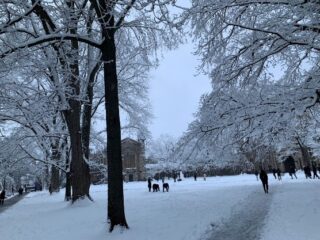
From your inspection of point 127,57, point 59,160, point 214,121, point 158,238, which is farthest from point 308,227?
point 59,160

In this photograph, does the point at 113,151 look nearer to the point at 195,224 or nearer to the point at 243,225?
the point at 195,224

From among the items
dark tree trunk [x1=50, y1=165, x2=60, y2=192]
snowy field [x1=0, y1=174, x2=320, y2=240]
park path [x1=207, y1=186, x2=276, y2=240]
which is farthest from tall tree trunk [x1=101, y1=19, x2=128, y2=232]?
dark tree trunk [x1=50, y1=165, x2=60, y2=192]

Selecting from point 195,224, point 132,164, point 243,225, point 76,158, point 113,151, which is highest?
point 132,164

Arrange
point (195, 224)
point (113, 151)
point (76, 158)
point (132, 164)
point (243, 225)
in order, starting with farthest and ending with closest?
point (132, 164), point (76, 158), point (243, 225), point (195, 224), point (113, 151)

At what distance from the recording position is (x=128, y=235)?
10.0 m

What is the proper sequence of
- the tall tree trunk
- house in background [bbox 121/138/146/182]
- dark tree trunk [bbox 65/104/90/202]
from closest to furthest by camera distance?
1. the tall tree trunk
2. dark tree trunk [bbox 65/104/90/202]
3. house in background [bbox 121/138/146/182]

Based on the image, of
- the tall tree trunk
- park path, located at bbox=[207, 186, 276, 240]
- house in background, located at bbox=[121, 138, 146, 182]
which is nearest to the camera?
park path, located at bbox=[207, 186, 276, 240]

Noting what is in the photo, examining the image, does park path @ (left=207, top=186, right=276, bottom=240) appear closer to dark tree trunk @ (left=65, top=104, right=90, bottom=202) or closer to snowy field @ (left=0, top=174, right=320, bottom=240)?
snowy field @ (left=0, top=174, right=320, bottom=240)

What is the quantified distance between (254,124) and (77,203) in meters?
8.97

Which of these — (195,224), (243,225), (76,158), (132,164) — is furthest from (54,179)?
(132,164)

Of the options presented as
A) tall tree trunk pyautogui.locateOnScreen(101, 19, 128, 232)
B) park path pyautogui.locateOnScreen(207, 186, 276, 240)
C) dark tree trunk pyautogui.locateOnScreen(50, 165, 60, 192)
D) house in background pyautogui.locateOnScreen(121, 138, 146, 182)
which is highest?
house in background pyautogui.locateOnScreen(121, 138, 146, 182)

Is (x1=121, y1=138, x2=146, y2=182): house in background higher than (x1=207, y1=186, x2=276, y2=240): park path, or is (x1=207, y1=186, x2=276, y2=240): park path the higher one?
(x1=121, y1=138, x2=146, y2=182): house in background

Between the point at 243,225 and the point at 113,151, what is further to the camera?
the point at 243,225

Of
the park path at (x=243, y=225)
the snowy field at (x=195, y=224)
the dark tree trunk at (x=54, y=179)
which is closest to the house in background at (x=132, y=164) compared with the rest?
the dark tree trunk at (x=54, y=179)
